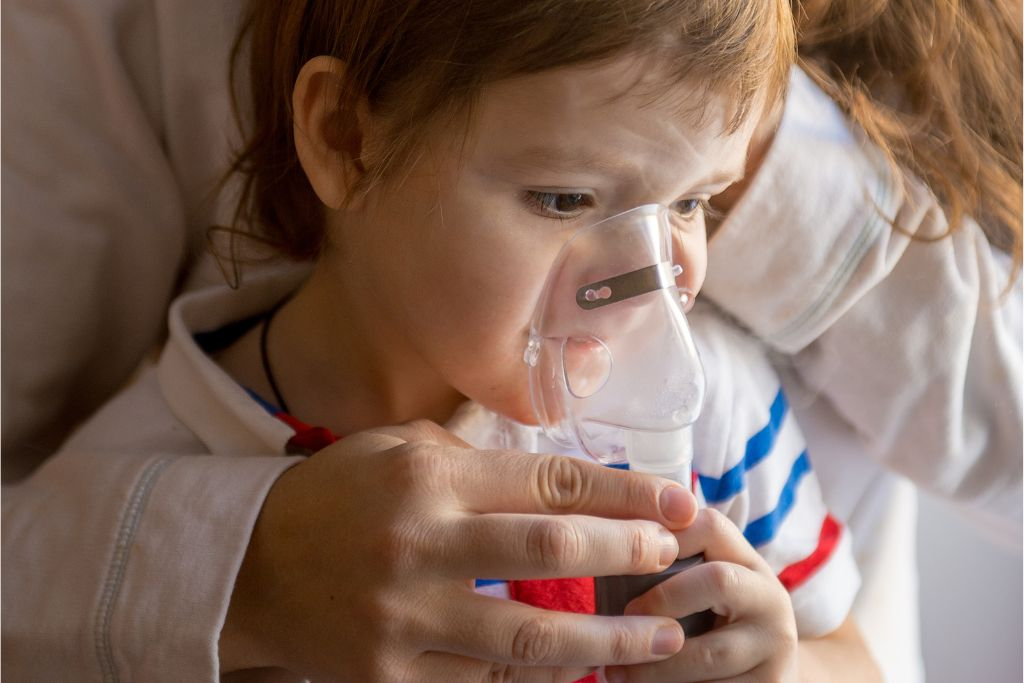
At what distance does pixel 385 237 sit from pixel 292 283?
0.29 meters

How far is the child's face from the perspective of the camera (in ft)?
2.47

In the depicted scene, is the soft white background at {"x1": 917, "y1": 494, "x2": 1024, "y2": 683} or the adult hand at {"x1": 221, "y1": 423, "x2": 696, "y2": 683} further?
the soft white background at {"x1": 917, "y1": 494, "x2": 1024, "y2": 683}

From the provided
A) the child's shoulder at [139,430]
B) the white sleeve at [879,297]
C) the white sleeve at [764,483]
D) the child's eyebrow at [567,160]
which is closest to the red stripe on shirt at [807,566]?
the white sleeve at [764,483]

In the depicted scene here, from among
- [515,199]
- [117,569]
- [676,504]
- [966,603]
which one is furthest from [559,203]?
[966,603]

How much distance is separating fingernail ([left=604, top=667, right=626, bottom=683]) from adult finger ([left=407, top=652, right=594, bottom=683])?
0.03m

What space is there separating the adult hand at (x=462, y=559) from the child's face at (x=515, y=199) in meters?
0.13

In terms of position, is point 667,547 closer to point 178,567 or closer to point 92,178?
point 178,567

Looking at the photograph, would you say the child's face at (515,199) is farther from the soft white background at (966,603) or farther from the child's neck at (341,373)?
the soft white background at (966,603)

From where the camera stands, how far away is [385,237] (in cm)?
88

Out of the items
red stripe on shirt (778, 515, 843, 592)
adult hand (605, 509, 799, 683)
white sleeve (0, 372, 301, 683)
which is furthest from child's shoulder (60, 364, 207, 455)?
red stripe on shirt (778, 515, 843, 592)

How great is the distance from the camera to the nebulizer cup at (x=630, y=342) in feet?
2.60

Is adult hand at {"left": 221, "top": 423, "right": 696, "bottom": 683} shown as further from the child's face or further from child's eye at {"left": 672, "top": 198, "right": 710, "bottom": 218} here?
child's eye at {"left": 672, "top": 198, "right": 710, "bottom": 218}

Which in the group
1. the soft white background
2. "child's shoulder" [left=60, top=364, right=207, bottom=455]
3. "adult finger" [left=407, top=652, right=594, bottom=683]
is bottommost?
the soft white background

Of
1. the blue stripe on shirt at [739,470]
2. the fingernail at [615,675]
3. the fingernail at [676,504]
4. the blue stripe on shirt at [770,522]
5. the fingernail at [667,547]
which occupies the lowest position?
the blue stripe on shirt at [770,522]
